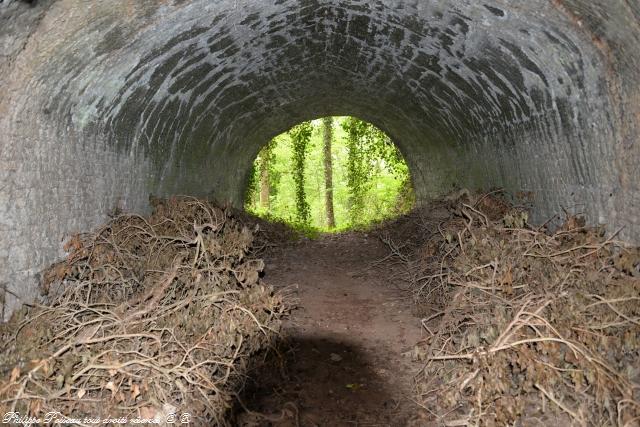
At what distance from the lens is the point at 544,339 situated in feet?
12.2

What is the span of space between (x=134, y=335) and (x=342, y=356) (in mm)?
2703

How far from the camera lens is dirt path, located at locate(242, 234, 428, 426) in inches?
181

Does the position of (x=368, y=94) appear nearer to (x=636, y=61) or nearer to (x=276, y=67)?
(x=276, y=67)

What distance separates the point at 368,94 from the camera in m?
10.6

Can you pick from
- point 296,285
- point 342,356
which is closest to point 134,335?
point 296,285

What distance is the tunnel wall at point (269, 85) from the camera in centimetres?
432

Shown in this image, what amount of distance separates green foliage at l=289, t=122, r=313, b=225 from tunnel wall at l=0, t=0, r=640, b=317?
10.9m

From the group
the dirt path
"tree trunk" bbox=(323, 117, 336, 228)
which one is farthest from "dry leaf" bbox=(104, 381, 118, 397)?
"tree trunk" bbox=(323, 117, 336, 228)

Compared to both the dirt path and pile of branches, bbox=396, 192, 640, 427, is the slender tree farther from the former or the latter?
pile of branches, bbox=396, 192, 640, 427

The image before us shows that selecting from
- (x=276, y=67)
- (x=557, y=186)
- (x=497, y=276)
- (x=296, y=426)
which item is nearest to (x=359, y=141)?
(x=276, y=67)

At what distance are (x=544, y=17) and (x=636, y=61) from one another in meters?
0.92

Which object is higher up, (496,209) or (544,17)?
(544,17)

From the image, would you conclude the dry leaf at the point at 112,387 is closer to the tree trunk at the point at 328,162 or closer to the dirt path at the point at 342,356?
the dirt path at the point at 342,356

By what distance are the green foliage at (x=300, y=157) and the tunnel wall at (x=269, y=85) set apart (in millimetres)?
10873
